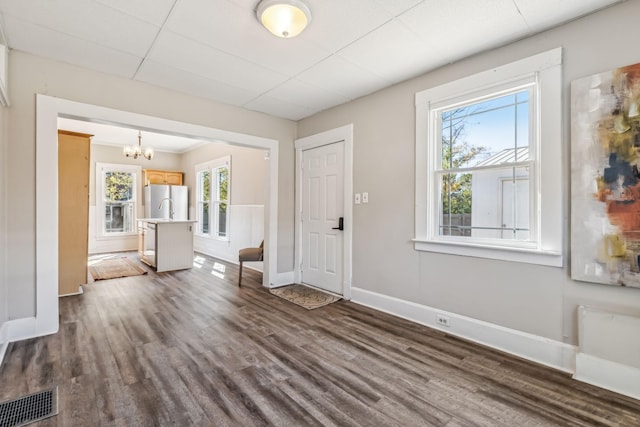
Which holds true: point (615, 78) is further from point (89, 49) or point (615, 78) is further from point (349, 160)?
point (89, 49)

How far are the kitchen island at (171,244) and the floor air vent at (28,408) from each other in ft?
11.9

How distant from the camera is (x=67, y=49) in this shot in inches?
102

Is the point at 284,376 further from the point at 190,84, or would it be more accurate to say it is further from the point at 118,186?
the point at 118,186

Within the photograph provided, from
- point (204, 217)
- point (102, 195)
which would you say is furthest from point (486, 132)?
point (102, 195)

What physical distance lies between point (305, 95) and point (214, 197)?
4260 mm

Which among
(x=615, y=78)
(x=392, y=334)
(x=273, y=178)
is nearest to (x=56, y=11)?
(x=273, y=178)

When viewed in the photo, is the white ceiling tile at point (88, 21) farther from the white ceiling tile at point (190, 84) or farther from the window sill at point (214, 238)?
the window sill at point (214, 238)

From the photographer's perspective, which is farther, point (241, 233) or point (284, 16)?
point (241, 233)

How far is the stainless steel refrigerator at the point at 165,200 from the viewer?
7455 millimetres

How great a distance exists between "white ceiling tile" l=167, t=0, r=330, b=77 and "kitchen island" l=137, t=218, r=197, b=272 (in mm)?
3648

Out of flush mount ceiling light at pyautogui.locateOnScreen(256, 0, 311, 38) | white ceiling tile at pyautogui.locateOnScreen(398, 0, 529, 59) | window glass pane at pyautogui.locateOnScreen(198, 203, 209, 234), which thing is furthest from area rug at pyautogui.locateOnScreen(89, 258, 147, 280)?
white ceiling tile at pyautogui.locateOnScreen(398, 0, 529, 59)

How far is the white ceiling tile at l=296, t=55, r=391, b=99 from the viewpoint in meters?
2.88

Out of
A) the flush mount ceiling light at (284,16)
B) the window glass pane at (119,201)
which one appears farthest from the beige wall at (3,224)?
the window glass pane at (119,201)

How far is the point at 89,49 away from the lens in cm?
260
